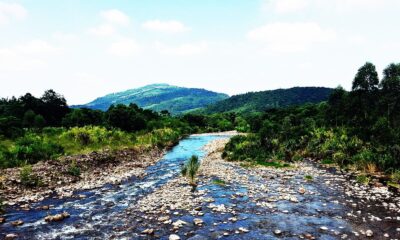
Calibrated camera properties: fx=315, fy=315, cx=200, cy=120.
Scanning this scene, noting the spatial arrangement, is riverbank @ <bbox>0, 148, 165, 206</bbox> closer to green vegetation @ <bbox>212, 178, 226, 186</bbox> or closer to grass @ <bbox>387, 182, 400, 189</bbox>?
green vegetation @ <bbox>212, 178, 226, 186</bbox>

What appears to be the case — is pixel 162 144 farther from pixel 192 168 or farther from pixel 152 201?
pixel 152 201

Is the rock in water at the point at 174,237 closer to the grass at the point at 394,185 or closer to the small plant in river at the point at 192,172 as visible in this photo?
the small plant in river at the point at 192,172

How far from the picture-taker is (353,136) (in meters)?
33.8

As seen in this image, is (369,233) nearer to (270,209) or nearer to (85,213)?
(270,209)

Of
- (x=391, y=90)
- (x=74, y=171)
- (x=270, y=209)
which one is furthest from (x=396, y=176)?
(x=74, y=171)

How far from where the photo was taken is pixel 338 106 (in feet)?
161

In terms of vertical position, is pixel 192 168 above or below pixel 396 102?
below

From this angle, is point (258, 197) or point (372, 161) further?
point (372, 161)

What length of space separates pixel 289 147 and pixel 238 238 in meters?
26.3

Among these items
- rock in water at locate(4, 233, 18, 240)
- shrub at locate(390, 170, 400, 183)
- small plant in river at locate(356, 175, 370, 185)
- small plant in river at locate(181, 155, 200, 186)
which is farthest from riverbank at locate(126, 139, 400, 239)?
rock in water at locate(4, 233, 18, 240)

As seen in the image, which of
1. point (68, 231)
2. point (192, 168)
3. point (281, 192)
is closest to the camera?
point (68, 231)

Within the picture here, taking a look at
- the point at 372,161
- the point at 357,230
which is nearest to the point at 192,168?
the point at 357,230

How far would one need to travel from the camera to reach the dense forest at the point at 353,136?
92.7 feet

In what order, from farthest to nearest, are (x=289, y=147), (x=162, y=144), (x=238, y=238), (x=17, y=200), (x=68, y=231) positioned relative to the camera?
Answer: (x=162, y=144)
(x=289, y=147)
(x=17, y=200)
(x=68, y=231)
(x=238, y=238)
